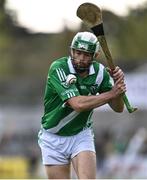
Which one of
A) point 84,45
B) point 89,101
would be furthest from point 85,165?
point 84,45

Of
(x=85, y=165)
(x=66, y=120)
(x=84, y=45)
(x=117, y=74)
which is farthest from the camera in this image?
(x=66, y=120)

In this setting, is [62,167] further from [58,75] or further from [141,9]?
[141,9]

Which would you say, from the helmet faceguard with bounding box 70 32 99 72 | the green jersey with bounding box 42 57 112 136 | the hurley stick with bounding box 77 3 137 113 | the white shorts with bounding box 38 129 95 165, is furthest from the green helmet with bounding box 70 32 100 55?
the white shorts with bounding box 38 129 95 165

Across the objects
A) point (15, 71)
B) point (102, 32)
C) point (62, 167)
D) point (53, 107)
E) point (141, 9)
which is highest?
point (102, 32)

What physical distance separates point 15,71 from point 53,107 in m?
50.5

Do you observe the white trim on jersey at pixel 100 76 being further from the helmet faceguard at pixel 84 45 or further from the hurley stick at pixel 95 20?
the hurley stick at pixel 95 20

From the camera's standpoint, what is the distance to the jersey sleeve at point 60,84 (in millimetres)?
10344

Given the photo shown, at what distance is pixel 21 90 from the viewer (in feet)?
112

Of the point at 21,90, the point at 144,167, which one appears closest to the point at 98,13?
the point at 144,167

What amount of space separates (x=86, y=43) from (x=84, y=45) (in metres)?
0.04

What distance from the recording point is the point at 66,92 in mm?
10344

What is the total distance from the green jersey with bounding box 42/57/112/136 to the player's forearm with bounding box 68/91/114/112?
8cm

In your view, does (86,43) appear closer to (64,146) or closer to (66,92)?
(66,92)

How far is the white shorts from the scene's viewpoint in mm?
10727
